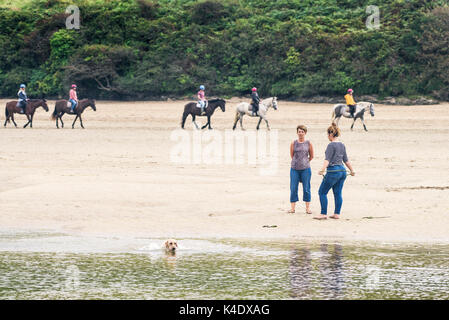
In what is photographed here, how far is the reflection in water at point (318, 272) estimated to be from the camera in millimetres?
9109

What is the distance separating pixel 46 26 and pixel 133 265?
47.4 metres

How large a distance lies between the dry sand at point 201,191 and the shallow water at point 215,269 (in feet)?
3.12

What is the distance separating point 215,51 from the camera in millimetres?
51188

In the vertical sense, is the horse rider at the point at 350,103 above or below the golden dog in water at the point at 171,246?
above

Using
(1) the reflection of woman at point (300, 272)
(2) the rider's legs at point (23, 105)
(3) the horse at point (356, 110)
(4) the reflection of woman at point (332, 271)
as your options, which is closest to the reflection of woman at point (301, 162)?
(4) the reflection of woman at point (332, 271)

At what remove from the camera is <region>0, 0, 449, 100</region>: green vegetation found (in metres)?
46.2

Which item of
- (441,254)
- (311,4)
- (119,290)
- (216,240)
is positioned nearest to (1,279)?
(119,290)

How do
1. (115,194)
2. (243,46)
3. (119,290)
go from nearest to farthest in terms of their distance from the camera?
(119,290) → (115,194) → (243,46)

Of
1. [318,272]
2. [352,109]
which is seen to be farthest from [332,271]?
[352,109]

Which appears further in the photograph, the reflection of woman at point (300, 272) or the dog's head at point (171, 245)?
the dog's head at point (171, 245)

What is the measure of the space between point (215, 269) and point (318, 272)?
1.27 m

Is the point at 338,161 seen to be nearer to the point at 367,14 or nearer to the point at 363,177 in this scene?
the point at 363,177

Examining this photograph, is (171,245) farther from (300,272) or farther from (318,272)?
(318,272)

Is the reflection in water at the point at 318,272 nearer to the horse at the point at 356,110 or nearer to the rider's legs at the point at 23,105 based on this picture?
the horse at the point at 356,110
